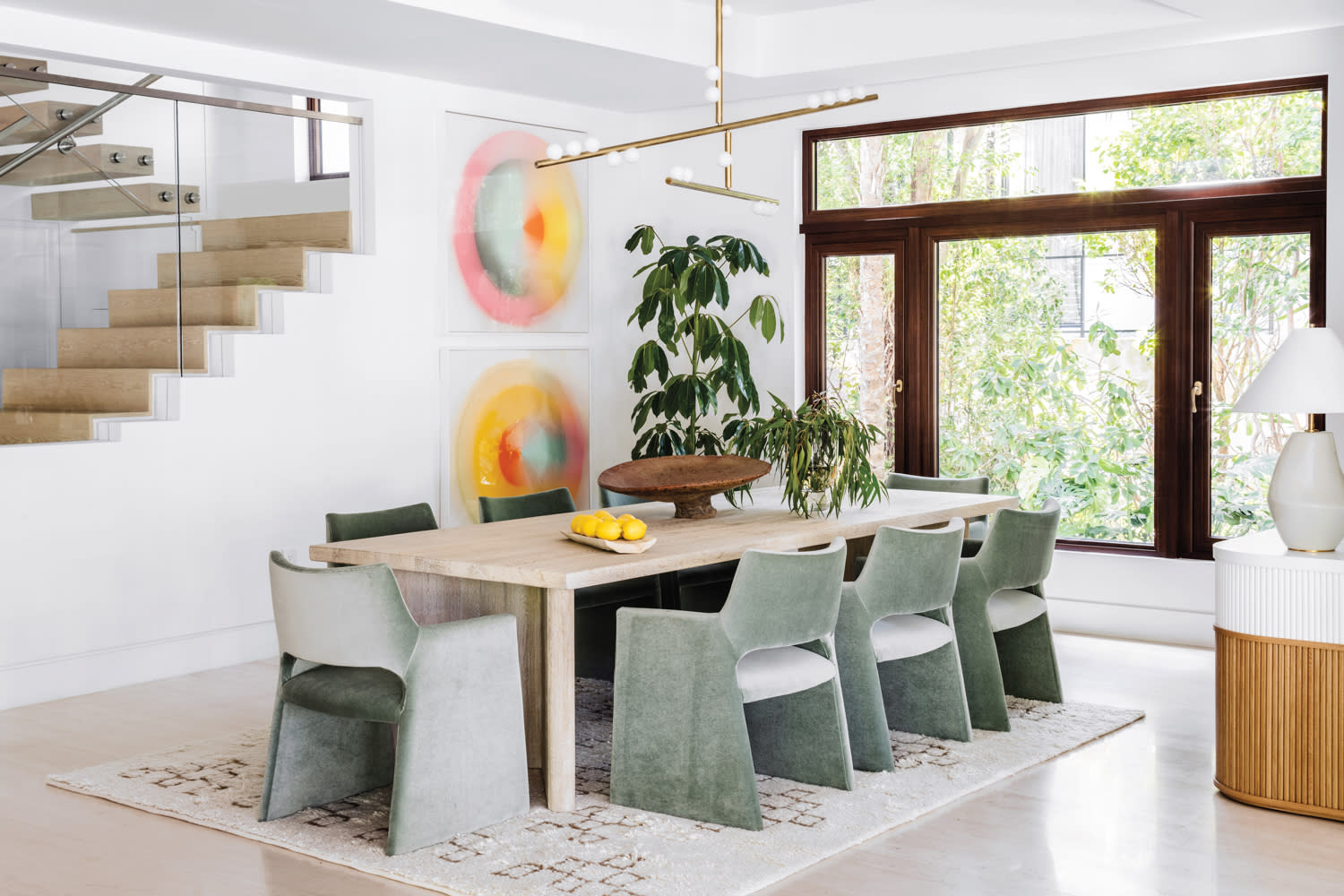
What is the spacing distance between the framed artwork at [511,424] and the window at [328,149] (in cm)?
108

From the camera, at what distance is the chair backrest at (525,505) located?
555cm

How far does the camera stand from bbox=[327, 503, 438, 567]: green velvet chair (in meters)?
4.79

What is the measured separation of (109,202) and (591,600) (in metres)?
2.58

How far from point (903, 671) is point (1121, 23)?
319 cm

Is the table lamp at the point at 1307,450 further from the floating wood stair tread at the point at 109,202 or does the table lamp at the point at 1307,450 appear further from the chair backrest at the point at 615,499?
the floating wood stair tread at the point at 109,202

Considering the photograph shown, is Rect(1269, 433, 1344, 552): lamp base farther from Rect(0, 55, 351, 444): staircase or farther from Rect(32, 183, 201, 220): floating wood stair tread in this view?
Rect(32, 183, 201, 220): floating wood stair tread

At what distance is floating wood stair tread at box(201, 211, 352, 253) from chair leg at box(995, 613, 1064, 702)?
357 centimetres

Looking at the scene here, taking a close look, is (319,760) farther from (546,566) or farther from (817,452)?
(817,452)

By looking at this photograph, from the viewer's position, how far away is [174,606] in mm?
6043

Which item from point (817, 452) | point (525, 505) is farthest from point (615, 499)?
point (817, 452)

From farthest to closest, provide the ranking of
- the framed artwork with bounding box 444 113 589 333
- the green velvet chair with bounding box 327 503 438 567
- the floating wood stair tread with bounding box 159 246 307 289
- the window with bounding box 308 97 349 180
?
the framed artwork with bounding box 444 113 589 333 < the window with bounding box 308 97 349 180 < the floating wood stair tread with bounding box 159 246 307 289 < the green velvet chair with bounding box 327 503 438 567

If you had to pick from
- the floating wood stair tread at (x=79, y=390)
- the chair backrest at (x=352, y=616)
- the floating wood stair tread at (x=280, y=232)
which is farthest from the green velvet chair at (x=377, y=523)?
the floating wood stair tread at (x=280, y=232)

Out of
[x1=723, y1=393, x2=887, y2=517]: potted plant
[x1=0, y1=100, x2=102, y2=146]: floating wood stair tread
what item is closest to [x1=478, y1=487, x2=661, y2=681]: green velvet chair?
[x1=723, y1=393, x2=887, y2=517]: potted plant

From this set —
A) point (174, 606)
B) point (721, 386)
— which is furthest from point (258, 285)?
point (721, 386)
